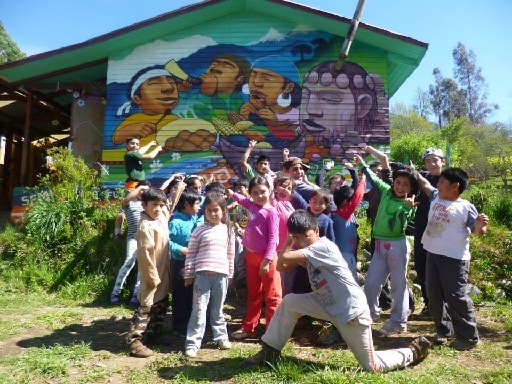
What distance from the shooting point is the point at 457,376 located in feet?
10.5

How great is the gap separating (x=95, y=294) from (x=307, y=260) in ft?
12.3

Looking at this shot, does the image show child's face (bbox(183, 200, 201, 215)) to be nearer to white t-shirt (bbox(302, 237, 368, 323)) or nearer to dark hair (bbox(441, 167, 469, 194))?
white t-shirt (bbox(302, 237, 368, 323))

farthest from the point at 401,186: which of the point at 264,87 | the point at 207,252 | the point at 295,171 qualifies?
the point at 264,87

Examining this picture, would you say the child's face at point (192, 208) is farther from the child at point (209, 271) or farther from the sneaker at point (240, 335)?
the sneaker at point (240, 335)

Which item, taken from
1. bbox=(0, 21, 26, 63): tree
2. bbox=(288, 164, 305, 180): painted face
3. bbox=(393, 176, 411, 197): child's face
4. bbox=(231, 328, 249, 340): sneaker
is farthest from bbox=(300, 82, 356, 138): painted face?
bbox=(0, 21, 26, 63): tree

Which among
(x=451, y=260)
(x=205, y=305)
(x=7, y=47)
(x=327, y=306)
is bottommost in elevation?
(x=205, y=305)

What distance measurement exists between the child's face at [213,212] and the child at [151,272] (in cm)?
45

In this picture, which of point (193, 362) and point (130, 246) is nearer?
point (193, 362)

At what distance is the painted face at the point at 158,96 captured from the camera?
931 cm

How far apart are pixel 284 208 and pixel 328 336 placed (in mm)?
1382

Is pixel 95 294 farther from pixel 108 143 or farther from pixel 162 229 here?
pixel 108 143

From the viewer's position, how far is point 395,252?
416 centimetres

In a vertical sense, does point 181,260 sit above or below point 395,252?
below

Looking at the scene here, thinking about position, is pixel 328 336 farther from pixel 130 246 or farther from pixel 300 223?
pixel 130 246
